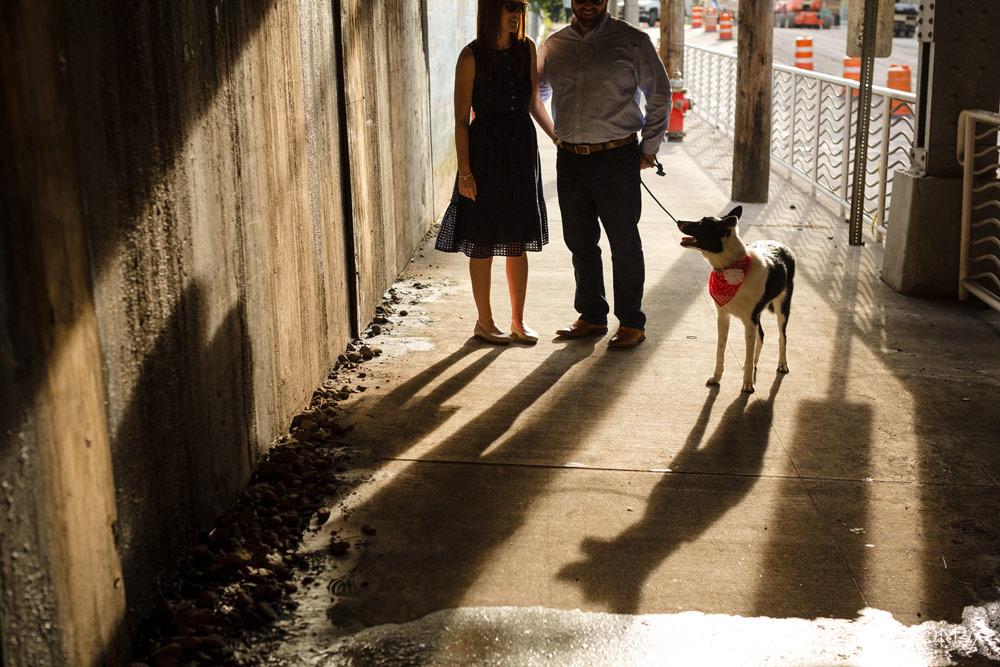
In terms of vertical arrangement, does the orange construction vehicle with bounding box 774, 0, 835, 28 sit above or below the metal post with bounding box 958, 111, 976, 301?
above

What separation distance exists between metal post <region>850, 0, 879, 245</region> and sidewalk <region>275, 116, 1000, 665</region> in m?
2.00

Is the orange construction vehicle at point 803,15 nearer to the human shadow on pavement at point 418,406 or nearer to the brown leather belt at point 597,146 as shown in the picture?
the brown leather belt at point 597,146

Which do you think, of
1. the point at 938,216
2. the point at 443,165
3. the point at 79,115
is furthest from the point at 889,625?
the point at 443,165

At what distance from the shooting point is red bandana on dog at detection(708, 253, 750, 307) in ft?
16.6

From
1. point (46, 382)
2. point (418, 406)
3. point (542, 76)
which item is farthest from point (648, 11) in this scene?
point (46, 382)

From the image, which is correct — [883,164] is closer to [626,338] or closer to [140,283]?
[626,338]

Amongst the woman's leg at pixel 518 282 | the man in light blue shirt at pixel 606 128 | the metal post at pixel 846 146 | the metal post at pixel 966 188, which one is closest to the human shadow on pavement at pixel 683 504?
the man in light blue shirt at pixel 606 128

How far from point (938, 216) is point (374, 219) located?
3.85 m

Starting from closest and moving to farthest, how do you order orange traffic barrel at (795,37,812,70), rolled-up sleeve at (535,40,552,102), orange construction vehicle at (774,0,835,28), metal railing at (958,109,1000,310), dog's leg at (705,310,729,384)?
dog's leg at (705,310,729,384), rolled-up sleeve at (535,40,552,102), metal railing at (958,109,1000,310), orange traffic barrel at (795,37,812,70), orange construction vehicle at (774,0,835,28)

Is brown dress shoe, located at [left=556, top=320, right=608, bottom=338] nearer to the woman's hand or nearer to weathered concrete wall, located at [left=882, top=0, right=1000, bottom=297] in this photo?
the woman's hand

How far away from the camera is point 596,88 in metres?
5.66

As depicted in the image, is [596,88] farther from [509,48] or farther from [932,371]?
[932,371]

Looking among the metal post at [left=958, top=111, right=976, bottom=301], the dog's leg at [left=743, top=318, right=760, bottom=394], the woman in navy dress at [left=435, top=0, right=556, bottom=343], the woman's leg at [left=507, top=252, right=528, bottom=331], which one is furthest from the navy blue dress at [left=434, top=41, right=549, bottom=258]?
the metal post at [left=958, top=111, right=976, bottom=301]

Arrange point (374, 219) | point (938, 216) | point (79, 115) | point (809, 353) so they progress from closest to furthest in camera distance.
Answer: point (79, 115) < point (809, 353) < point (374, 219) < point (938, 216)
